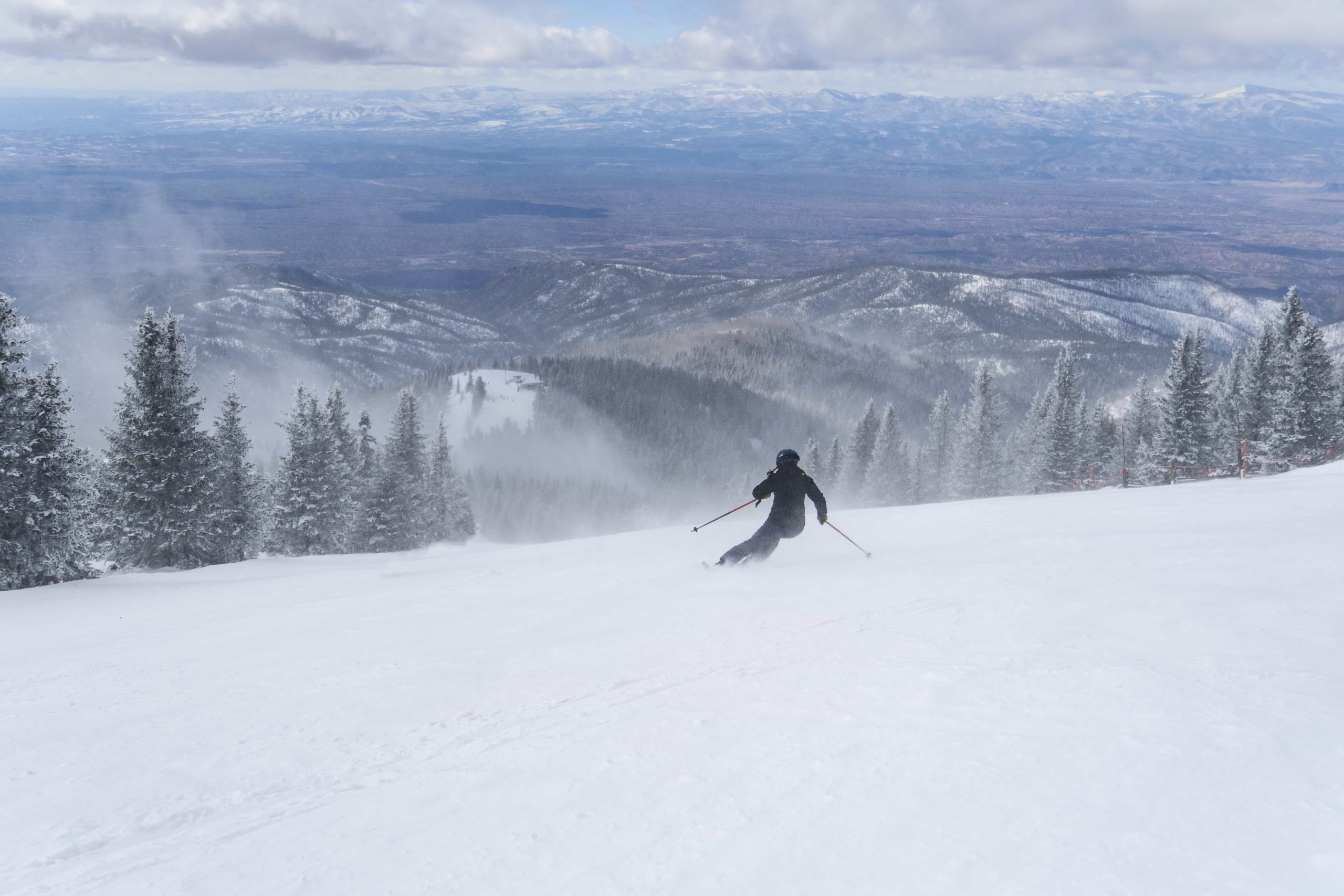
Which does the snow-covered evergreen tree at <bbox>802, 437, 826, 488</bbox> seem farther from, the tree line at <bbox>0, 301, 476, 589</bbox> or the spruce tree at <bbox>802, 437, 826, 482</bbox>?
the tree line at <bbox>0, 301, 476, 589</bbox>

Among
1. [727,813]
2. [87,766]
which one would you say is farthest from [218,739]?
[727,813]

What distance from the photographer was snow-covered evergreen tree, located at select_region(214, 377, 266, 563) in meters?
33.6

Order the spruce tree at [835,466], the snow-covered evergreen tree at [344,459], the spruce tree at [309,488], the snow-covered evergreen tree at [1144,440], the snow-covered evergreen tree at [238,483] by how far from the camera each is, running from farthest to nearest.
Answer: the spruce tree at [835,466], the snow-covered evergreen tree at [1144,440], the snow-covered evergreen tree at [344,459], the spruce tree at [309,488], the snow-covered evergreen tree at [238,483]

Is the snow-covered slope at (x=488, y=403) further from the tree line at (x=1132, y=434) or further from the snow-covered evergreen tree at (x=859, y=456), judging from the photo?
the tree line at (x=1132, y=434)

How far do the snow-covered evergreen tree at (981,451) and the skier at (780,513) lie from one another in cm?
4878

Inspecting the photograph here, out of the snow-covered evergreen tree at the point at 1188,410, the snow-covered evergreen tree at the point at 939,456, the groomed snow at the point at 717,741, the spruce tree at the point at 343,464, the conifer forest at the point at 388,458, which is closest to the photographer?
the groomed snow at the point at 717,741

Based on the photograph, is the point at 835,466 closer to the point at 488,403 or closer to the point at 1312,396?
the point at 1312,396

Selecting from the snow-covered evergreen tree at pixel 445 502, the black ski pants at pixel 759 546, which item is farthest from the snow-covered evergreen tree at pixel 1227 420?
the snow-covered evergreen tree at pixel 445 502

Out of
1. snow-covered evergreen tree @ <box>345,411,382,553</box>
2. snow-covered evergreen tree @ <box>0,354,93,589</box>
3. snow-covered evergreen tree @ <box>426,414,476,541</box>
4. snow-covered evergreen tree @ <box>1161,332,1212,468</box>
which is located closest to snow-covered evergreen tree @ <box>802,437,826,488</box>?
snow-covered evergreen tree @ <box>426,414,476,541</box>

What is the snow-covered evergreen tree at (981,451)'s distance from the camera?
58969mm

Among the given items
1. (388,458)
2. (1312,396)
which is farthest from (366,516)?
(1312,396)

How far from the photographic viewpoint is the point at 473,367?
184m

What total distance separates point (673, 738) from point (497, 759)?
4.15 ft

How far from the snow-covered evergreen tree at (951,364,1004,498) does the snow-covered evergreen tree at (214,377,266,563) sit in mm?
44407
